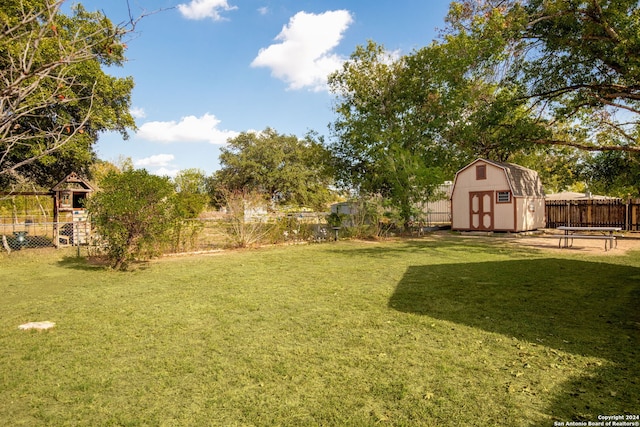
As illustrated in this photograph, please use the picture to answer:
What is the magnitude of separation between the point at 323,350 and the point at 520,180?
1929 cm

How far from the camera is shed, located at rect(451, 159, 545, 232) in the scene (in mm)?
18781

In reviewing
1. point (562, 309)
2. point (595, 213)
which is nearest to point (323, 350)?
point (562, 309)

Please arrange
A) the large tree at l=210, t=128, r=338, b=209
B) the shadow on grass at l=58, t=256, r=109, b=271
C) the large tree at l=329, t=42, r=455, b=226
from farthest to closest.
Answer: the large tree at l=210, t=128, r=338, b=209 → the large tree at l=329, t=42, r=455, b=226 → the shadow on grass at l=58, t=256, r=109, b=271

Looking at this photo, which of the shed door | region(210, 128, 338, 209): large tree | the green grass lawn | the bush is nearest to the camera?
the green grass lawn

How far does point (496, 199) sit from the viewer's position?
19219mm

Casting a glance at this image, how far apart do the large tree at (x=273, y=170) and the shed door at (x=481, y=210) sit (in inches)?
791

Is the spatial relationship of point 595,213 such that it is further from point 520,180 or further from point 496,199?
point 496,199

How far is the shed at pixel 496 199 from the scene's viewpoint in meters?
18.8

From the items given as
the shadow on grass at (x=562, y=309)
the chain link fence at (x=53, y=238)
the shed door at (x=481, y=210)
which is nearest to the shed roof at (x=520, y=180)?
the shed door at (x=481, y=210)

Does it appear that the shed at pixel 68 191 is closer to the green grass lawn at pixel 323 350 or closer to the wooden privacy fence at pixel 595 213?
the green grass lawn at pixel 323 350

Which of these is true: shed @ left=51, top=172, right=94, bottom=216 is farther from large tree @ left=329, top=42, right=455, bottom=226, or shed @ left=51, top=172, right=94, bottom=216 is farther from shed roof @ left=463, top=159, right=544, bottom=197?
shed roof @ left=463, top=159, right=544, bottom=197

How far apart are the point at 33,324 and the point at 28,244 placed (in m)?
12.7

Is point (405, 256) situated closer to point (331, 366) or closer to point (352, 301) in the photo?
point (352, 301)

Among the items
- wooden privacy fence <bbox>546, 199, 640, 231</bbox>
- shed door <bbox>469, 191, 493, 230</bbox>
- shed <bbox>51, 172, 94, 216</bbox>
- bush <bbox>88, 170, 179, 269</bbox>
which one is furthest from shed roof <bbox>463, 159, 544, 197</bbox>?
shed <bbox>51, 172, 94, 216</bbox>
